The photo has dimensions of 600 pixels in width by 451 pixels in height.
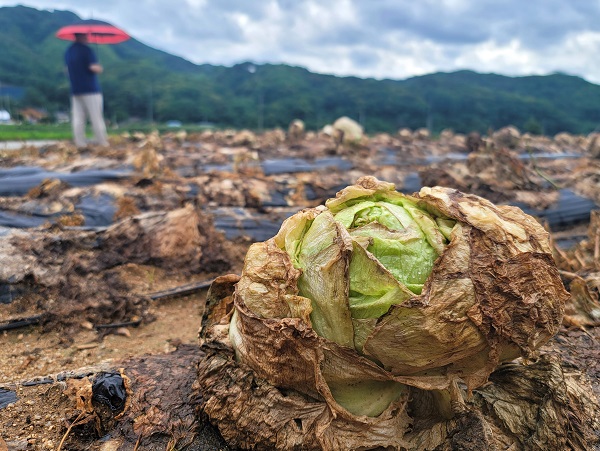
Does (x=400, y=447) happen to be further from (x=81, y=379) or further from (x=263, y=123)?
(x=263, y=123)

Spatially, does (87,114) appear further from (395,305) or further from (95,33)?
(395,305)

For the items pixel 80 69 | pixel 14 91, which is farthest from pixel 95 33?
pixel 14 91

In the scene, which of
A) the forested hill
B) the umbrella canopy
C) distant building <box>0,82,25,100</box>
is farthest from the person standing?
distant building <box>0,82,25,100</box>

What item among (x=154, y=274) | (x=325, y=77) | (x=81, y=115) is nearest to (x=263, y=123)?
(x=325, y=77)

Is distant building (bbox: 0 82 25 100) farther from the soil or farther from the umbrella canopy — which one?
the soil

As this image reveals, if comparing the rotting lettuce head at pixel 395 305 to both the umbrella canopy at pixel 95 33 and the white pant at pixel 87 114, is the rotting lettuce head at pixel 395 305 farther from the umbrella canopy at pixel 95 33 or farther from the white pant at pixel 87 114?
the umbrella canopy at pixel 95 33

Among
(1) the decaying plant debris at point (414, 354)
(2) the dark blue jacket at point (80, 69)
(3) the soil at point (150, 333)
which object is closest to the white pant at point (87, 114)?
(2) the dark blue jacket at point (80, 69)
